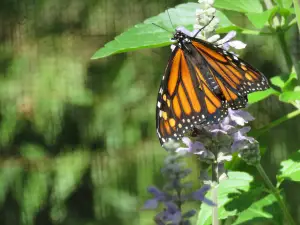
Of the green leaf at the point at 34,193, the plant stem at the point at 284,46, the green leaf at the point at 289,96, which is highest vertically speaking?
the plant stem at the point at 284,46

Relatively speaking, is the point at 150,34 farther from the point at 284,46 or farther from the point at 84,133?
the point at 84,133

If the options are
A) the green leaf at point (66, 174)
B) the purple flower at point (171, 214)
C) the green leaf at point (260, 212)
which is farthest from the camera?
the green leaf at point (66, 174)

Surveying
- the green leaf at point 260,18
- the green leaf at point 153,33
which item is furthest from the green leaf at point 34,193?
the green leaf at point 260,18

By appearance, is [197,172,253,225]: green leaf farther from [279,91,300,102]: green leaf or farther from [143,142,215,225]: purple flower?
[143,142,215,225]: purple flower

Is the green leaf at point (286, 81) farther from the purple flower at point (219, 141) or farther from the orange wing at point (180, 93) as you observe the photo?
the purple flower at point (219, 141)

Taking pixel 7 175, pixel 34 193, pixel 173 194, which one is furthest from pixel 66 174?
pixel 173 194

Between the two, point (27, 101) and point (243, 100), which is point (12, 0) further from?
point (243, 100)

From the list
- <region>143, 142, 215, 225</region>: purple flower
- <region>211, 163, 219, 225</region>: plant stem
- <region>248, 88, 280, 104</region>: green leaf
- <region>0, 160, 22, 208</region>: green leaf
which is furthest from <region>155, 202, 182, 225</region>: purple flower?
<region>0, 160, 22, 208</region>: green leaf

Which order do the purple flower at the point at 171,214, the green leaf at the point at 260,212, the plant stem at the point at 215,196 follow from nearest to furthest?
1. the purple flower at the point at 171,214
2. the plant stem at the point at 215,196
3. the green leaf at the point at 260,212
